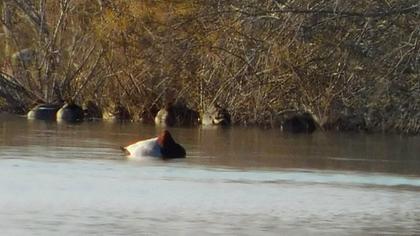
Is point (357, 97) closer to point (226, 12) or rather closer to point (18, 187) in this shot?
point (226, 12)

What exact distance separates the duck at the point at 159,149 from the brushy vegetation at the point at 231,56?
16.9ft

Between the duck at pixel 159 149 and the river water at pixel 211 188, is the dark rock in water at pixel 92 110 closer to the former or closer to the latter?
the river water at pixel 211 188

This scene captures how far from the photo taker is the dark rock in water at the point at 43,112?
113 feet

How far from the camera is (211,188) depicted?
17062 mm

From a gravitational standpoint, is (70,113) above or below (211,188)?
above

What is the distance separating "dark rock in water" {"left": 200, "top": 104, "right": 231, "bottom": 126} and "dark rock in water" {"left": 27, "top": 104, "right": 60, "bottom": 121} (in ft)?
12.5

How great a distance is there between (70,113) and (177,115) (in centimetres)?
259

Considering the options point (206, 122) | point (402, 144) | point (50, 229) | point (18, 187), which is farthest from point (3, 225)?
point (206, 122)

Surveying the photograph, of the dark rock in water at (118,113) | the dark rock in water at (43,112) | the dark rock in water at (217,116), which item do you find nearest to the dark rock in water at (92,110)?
the dark rock in water at (118,113)

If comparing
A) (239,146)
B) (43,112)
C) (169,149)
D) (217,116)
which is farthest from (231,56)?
(169,149)

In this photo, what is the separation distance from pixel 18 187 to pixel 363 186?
437 centimetres

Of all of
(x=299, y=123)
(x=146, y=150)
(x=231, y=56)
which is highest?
(x=231, y=56)

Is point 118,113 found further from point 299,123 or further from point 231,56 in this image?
point 231,56

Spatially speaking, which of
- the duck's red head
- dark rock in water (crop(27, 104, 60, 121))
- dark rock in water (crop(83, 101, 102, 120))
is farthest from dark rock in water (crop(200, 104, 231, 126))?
the duck's red head
